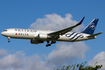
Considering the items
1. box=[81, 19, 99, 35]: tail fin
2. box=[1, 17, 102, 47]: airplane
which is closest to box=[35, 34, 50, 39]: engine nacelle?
box=[1, 17, 102, 47]: airplane

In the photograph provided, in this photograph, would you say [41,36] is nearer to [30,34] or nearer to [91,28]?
[30,34]

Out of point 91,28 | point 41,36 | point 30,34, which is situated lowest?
point 41,36

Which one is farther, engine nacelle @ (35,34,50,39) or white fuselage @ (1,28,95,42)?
engine nacelle @ (35,34,50,39)

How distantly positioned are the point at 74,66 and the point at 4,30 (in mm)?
29717

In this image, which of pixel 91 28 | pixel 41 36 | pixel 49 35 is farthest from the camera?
pixel 91 28

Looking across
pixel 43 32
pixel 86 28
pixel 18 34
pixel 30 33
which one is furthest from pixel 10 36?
pixel 86 28

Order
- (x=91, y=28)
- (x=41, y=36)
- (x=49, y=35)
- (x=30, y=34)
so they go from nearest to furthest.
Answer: (x=30, y=34), (x=41, y=36), (x=49, y=35), (x=91, y=28)

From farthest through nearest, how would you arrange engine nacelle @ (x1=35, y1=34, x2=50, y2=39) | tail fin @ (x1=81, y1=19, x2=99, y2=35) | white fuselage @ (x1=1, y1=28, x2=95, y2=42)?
tail fin @ (x1=81, y1=19, x2=99, y2=35)
engine nacelle @ (x1=35, y1=34, x2=50, y2=39)
white fuselage @ (x1=1, y1=28, x2=95, y2=42)

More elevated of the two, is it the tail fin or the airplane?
the tail fin

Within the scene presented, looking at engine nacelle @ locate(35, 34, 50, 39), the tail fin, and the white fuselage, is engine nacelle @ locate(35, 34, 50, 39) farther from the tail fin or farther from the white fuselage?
the tail fin

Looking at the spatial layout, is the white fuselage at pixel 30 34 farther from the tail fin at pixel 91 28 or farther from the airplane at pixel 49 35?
the tail fin at pixel 91 28

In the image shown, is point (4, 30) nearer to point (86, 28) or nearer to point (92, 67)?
point (86, 28)

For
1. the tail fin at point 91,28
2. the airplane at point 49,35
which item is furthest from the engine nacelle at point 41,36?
the tail fin at point 91,28

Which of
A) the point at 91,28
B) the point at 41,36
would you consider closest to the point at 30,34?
the point at 41,36
